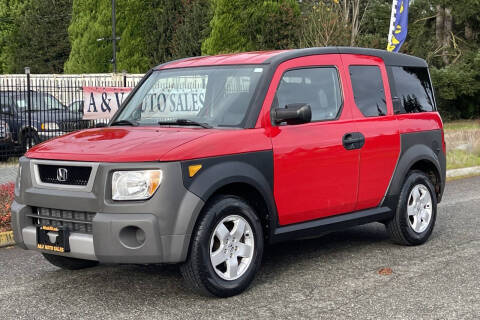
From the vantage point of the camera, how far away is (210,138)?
5379 millimetres

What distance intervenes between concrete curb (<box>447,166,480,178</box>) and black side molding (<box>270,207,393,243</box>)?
23.2ft

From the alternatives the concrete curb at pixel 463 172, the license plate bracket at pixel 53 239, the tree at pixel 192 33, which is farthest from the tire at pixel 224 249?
the tree at pixel 192 33

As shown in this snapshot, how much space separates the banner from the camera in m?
15.3

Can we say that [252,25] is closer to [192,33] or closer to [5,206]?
[192,33]

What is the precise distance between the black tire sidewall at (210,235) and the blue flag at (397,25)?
559 inches

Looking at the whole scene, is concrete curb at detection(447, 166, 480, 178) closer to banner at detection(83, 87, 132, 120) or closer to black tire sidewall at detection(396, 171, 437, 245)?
black tire sidewall at detection(396, 171, 437, 245)

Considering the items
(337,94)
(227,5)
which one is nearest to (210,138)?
(337,94)

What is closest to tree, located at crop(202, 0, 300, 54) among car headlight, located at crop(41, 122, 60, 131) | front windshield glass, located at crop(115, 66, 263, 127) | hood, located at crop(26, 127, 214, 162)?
car headlight, located at crop(41, 122, 60, 131)

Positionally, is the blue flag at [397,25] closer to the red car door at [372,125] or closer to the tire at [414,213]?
the tire at [414,213]

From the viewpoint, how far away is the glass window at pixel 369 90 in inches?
267

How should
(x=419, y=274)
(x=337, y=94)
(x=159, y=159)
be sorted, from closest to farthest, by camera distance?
(x=159, y=159), (x=419, y=274), (x=337, y=94)

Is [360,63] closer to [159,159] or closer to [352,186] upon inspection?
[352,186]

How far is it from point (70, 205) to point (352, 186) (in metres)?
2.56

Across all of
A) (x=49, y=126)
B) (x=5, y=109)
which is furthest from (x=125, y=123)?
(x=5, y=109)
